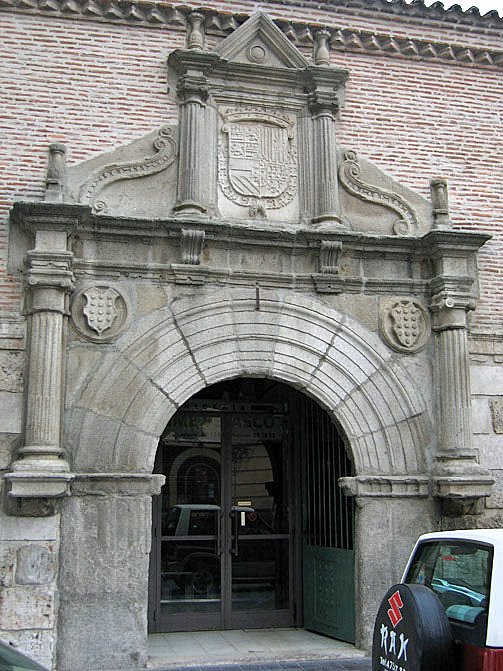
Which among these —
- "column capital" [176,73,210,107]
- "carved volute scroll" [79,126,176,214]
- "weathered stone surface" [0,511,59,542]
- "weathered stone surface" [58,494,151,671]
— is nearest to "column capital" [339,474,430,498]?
"weathered stone surface" [58,494,151,671]

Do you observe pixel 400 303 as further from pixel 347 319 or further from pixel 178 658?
pixel 178 658

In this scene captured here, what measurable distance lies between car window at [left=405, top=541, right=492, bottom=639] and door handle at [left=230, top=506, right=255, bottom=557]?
169 inches

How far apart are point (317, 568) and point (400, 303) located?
2971 mm

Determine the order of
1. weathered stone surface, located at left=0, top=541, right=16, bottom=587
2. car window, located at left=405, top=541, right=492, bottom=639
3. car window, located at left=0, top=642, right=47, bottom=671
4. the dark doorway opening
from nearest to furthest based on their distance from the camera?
1. car window, located at left=0, top=642, right=47, bottom=671
2. car window, located at left=405, top=541, right=492, bottom=639
3. weathered stone surface, located at left=0, top=541, right=16, bottom=587
4. the dark doorway opening

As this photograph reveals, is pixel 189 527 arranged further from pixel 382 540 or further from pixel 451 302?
pixel 451 302

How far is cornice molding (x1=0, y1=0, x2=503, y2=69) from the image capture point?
8.23 meters

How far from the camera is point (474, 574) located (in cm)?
436

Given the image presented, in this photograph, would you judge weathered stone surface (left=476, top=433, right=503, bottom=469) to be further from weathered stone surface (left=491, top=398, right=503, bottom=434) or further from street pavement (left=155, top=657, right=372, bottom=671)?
street pavement (left=155, top=657, right=372, bottom=671)

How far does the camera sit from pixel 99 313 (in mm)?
7508

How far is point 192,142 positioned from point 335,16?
7.57 feet

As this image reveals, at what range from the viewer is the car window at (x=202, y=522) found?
906cm

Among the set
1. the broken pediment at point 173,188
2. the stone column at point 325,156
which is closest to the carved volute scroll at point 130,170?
the broken pediment at point 173,188

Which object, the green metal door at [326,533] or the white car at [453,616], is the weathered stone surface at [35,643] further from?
the white car at [453,616]

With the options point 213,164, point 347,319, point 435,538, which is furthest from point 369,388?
point 435,538
